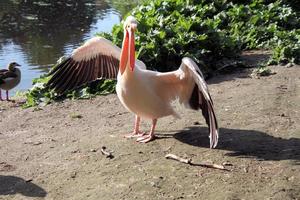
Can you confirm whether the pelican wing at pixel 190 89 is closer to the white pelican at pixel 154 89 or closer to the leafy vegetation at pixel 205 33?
the white pelican at pixel 154 89

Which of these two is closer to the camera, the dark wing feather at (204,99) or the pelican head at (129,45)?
the dark wing feather at (204,99)

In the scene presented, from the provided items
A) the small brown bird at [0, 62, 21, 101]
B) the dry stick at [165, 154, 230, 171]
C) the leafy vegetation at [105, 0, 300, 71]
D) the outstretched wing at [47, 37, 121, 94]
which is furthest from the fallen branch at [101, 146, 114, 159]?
the small brown bird at [0, 62, 21, 101]

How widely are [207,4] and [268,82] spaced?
12.8 feet

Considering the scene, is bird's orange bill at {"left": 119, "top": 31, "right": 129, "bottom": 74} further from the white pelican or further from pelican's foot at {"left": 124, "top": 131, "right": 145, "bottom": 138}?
pelican's foot at {"left": 124, "top": 131, "right": 145, "bottom": 138}

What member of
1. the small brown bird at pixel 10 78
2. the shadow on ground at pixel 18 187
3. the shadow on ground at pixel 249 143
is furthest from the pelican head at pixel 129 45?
the small brown bird at pixel 10 78

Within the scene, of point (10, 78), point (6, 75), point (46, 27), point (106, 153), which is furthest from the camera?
point (46, 27)

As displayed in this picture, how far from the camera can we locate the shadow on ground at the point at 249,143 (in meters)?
5.11

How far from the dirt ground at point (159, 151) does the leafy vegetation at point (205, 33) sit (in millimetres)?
1100

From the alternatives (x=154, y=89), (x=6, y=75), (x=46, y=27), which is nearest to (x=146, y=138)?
(x=154, y=89)

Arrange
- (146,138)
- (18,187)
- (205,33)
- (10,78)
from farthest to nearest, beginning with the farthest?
(10,78) < (205,33) < (146,138) < (18,187)

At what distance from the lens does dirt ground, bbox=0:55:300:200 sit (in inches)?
179

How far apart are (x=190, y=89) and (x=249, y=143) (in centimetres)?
84

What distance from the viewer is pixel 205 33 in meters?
8.98

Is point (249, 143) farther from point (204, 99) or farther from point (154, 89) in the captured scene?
point (154, 89)
